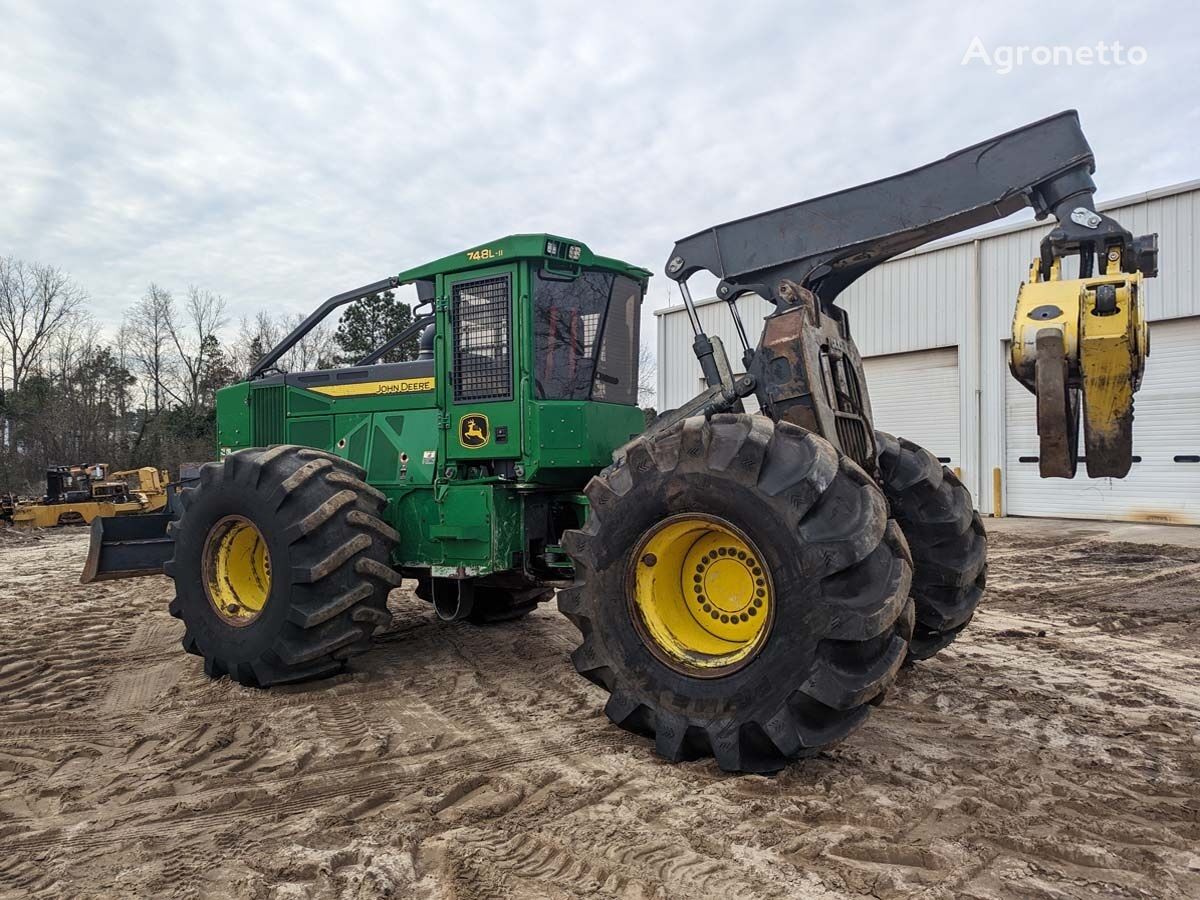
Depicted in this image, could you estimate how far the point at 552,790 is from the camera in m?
3.57

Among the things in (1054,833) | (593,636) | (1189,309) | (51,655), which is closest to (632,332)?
(593,636)

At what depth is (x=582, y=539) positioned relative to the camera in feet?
13.6

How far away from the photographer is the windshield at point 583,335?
18.3 feet

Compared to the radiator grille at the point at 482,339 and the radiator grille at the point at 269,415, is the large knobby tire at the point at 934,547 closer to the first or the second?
the radiator grille at the point at 482,339

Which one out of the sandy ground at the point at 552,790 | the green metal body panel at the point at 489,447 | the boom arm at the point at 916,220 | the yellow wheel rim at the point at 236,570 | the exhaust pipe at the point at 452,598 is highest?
the boom arm at the point at 916,220

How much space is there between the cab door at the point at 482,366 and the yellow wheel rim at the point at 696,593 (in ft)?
5.79

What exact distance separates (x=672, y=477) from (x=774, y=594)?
708mm

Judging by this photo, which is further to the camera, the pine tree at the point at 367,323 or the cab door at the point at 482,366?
the pine tree at the point at 367,323

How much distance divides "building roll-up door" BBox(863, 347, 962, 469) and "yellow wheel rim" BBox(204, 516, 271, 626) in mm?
14802

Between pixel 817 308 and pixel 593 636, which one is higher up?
pixel 817 308

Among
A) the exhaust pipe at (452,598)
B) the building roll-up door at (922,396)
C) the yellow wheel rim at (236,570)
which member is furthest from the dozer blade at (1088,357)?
the building roll-up door at (922,396)

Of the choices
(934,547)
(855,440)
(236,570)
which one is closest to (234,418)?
(236,570)

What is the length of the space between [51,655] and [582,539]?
15.9 feet

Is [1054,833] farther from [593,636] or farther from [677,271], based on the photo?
[677,271]
